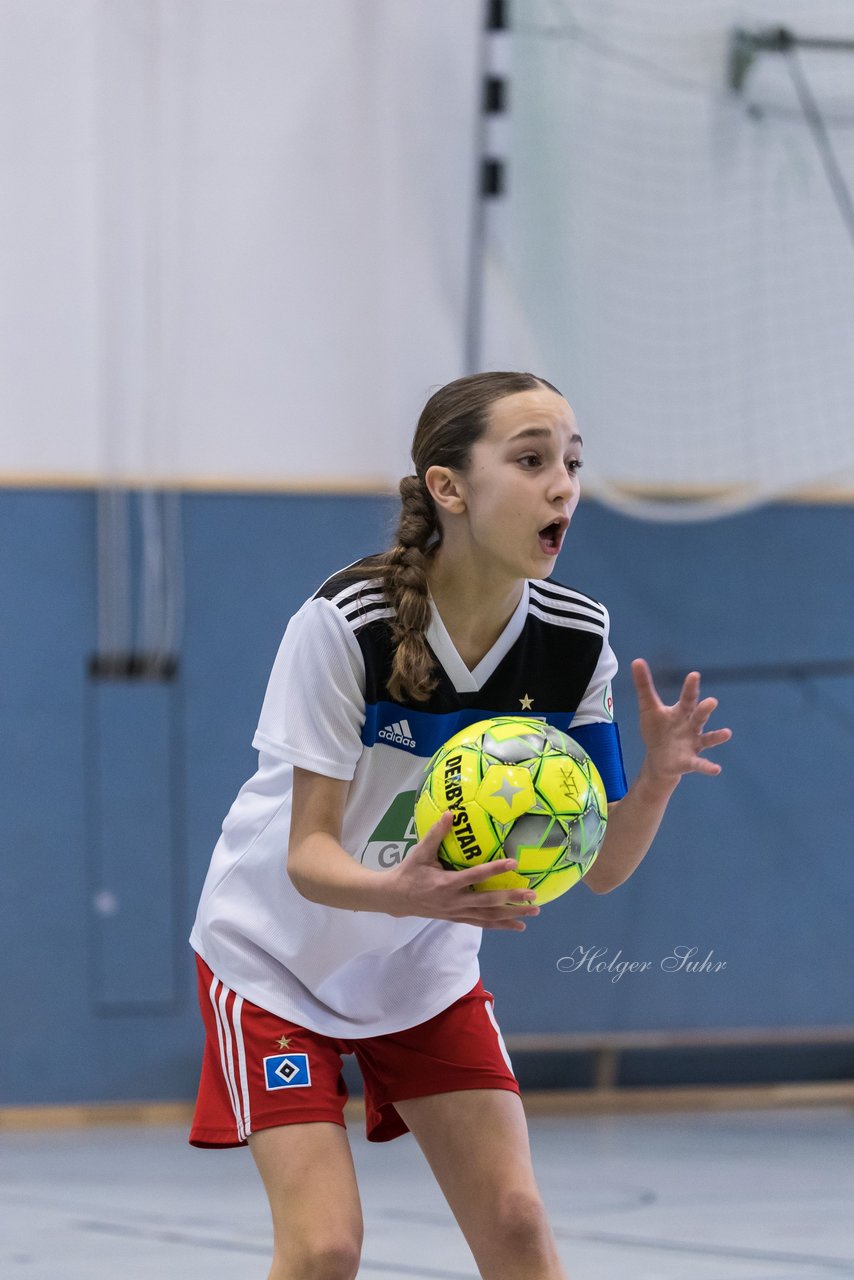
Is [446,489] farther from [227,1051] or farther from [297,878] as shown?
[227,1051]

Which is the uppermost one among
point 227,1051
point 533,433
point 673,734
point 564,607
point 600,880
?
point 533,433

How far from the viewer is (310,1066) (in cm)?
211

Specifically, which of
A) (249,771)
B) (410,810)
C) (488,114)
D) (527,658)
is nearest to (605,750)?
(527,658)

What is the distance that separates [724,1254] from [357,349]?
3.81 meters

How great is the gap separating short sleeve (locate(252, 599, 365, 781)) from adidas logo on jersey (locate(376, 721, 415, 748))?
0.15ft

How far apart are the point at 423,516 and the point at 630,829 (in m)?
0.52

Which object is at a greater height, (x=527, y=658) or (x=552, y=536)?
(x=552, y=536)

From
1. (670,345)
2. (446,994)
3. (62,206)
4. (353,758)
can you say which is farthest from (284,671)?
(62,206)

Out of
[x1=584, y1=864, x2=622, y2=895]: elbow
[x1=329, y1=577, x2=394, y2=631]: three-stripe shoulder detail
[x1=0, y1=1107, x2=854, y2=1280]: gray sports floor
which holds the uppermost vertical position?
[x1=329, y1=577, x2=394, y2=631]: three-stripe shoulder detail

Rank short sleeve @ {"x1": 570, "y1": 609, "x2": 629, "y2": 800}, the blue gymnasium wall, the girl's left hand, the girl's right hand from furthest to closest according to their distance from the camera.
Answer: the blue gymnasium wall → short sleeve @ {"x1": 570, "y1": 609, "x2": 629, "y2": 800} → the girl's left hand → the girl's right hand

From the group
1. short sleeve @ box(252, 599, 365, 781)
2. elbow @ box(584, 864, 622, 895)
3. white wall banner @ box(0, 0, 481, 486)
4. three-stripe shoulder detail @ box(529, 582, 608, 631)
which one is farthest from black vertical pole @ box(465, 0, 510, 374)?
short sleeve @ box(252, 599, 365, 781)

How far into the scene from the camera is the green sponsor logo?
220 centimetres

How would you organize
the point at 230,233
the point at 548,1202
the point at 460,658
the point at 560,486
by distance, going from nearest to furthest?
the point at 560,486 < the point at 460,658 < the point at 548,1202 < the point at 230,233

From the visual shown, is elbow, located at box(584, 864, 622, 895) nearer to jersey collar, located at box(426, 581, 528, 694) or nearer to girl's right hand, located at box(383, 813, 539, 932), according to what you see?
jersey collar, located at box(426, 581, 528, 694)
